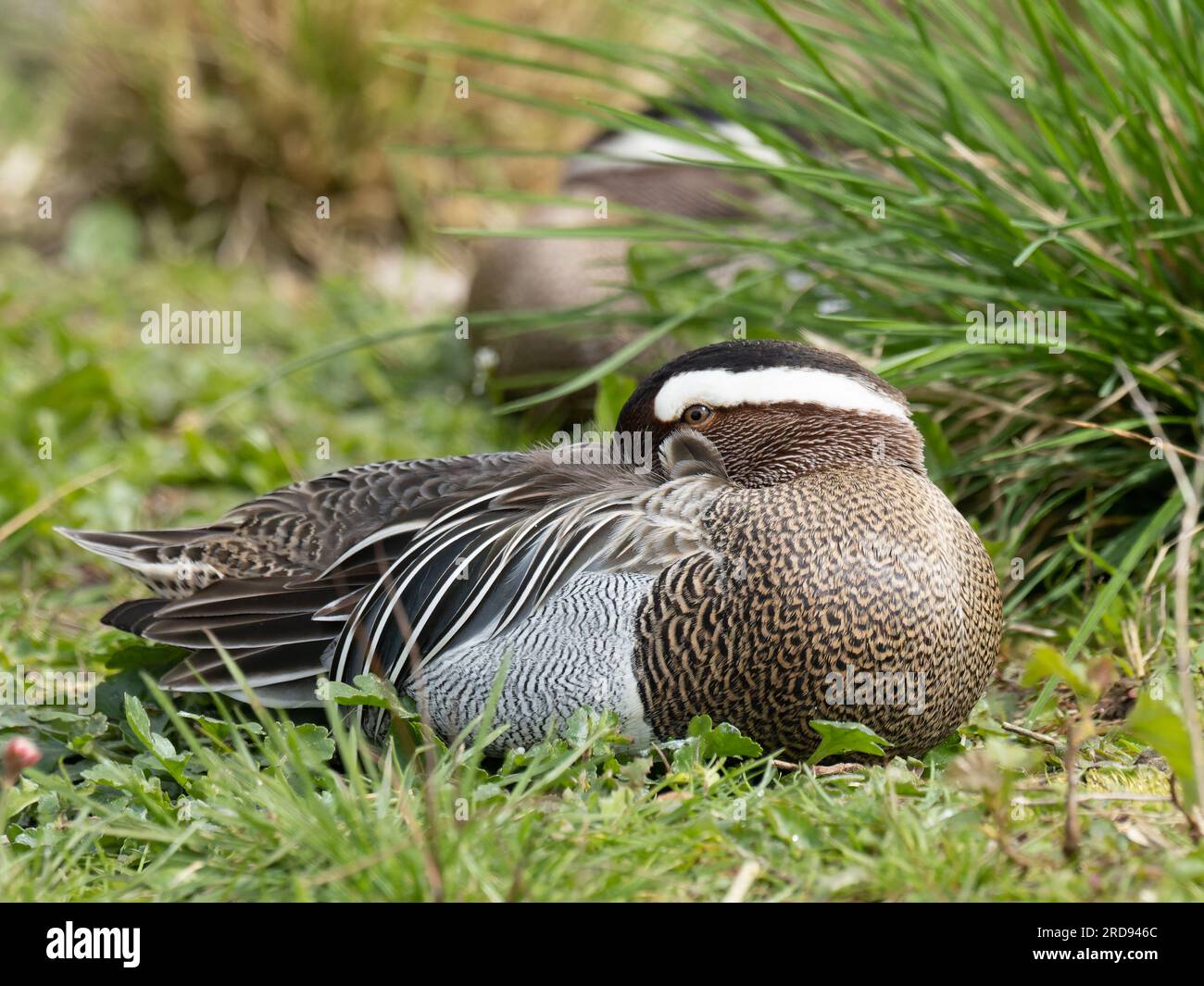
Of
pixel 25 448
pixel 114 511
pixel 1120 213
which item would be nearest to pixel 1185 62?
pixel 1120 213

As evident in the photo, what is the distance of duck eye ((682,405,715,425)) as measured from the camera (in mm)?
2918

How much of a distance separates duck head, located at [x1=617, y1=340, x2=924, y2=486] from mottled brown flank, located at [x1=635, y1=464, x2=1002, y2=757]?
13 cm

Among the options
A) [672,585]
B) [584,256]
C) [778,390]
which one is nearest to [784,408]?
[778,390]

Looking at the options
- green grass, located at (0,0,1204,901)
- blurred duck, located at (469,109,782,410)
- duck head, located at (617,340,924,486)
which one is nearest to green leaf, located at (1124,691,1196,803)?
green grass, located at (0,0,1204,901)

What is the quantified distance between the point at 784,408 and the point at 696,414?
18cm

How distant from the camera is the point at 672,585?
273 centimetres

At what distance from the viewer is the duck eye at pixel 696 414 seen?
9.57 feet

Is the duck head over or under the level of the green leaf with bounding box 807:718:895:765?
over

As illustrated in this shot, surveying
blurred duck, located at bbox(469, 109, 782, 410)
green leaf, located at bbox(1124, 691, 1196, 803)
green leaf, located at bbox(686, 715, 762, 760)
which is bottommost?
green leaf, located at bbox(686, 715, 762, 760)

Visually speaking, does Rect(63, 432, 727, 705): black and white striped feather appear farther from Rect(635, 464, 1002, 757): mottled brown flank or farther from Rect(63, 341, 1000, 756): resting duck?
Rect(635, 464, 1002, 757): mottled brown flank

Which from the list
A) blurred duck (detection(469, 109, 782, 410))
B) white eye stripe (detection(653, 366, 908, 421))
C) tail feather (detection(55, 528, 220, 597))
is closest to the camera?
white eye stripe (detection(653, 366, 908, 421))

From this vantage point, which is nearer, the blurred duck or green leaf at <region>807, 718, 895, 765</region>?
green leaf at <region>807, 718, 895, 765</region>

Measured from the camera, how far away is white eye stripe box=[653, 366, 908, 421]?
286cm

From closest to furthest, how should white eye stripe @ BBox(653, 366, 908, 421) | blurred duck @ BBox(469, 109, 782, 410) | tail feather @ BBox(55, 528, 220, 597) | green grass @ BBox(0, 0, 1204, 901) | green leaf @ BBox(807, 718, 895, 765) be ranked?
green grass @ BBox(0, 0, 1204, 901), green leaf @ BBox(807, 718, 895, 765), white eye stripe @ BBox(653, 366, 908, 421), tail feather @ BBox(55, 528, 220, 597), blurred duck @ BBox(469, 109, 782, 410)
